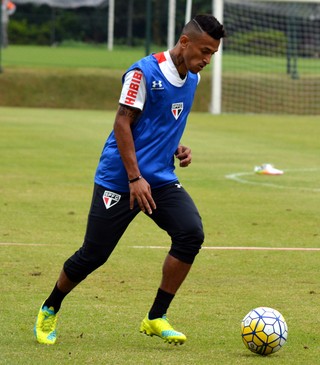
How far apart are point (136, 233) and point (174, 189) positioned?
15.7 feet

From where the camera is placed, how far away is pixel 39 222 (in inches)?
490

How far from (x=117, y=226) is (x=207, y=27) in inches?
55.7

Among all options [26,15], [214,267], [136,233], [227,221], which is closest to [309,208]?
[227,221]

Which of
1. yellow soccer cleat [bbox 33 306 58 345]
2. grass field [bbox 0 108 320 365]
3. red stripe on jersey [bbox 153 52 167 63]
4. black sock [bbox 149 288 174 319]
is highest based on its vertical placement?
red stripe on jersey [bbox 153 52 167 63]

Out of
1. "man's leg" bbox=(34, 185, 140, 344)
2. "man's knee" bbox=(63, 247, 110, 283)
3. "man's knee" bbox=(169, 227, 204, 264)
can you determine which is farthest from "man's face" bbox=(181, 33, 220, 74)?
"man's knee" bbox=(63, 247, 110, 283)

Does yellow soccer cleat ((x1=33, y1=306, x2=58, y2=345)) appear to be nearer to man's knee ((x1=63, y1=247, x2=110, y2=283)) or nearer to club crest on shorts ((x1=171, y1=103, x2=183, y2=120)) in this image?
man's knee ((x1=63, y1=247, x2=110, y2=283))

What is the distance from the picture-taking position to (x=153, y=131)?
23.1 feet

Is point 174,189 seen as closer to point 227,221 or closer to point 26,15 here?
point 227,221

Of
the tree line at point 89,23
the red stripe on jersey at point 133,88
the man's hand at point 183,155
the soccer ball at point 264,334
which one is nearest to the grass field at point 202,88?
the tree line at point 89,23

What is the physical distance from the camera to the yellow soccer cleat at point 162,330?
700 centimetres

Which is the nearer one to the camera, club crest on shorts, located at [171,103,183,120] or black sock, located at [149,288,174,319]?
club crest on shorts, located at [171,103,183,120]

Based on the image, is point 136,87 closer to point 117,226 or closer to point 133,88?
point 133,88

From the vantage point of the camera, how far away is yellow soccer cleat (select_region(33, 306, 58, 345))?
703 cm

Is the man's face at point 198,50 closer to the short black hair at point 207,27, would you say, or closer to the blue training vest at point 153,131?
the short black hair at point 207,27
